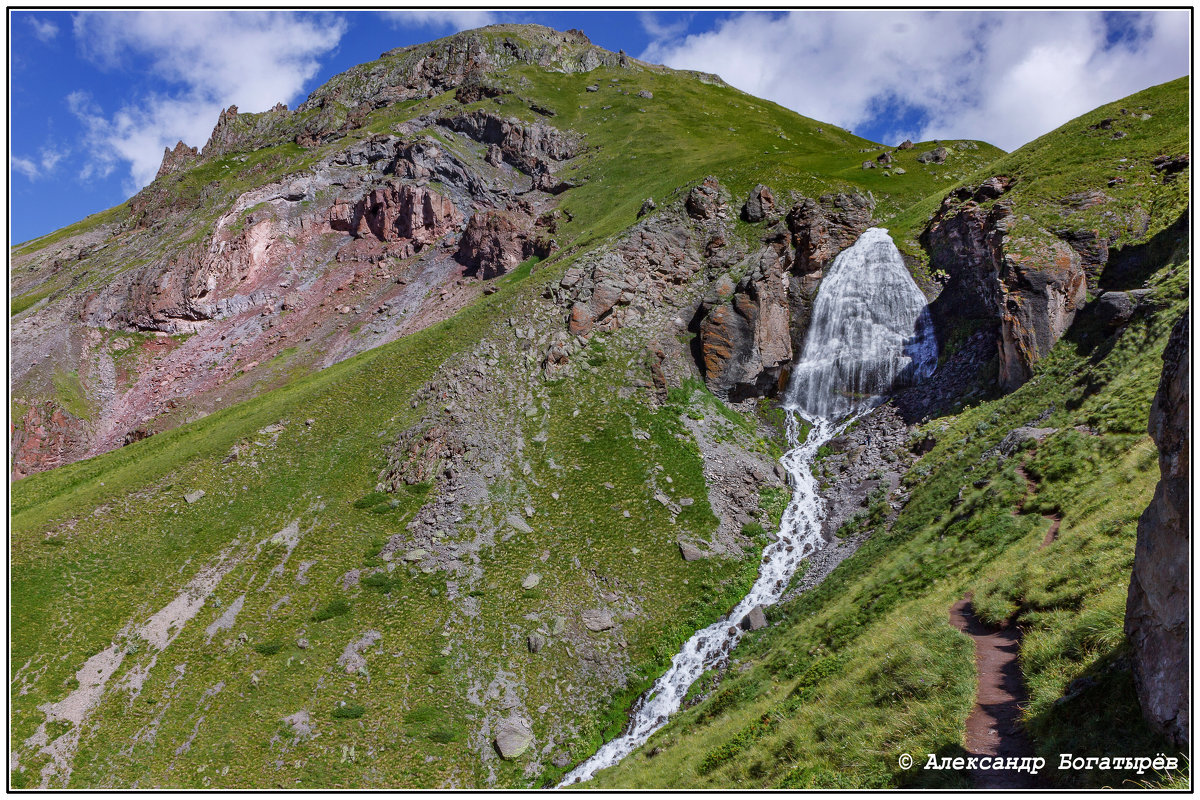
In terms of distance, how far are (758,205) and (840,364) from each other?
2457 cm

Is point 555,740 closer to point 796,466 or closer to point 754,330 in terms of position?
point 796,466

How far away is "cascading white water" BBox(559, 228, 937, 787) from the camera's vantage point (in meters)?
36.1

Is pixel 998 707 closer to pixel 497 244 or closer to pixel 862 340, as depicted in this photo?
pixel 862 340

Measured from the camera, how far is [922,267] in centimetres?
5412

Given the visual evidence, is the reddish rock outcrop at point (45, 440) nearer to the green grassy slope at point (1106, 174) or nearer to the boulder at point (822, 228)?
the boulder at point (822, 228)

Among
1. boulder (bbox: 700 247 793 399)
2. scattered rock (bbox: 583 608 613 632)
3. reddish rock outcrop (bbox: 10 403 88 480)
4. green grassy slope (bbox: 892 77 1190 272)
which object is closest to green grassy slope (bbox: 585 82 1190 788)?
green grassy slope (bbox: 892 77 1190 272)

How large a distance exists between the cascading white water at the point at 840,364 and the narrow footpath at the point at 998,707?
1657 cm

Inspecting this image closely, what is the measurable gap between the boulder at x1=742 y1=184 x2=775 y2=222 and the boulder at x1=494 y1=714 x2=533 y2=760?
5650 centimetres

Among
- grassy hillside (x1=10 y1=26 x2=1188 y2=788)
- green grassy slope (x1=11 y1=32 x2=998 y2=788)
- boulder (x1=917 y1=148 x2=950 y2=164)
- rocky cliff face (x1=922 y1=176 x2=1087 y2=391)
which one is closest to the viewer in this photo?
grassy hillside (x1=10 y1=26 x2=1188 y2=788)

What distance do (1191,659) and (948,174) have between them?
87419 millimetres

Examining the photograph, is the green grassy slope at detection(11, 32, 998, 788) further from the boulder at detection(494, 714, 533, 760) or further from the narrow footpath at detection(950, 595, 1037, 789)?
the narrow footpath at detection(950, 595, 1037, 789)

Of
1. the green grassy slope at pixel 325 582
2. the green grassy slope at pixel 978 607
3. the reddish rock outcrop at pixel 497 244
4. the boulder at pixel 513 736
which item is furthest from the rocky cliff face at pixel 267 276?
the green grassy slope at pixel 978 607

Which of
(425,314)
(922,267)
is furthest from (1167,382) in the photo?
(425,314)

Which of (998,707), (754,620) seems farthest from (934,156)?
(998,707)
